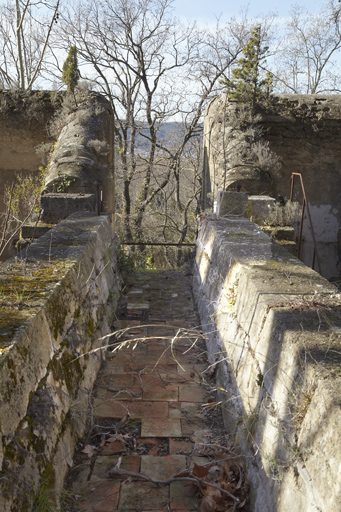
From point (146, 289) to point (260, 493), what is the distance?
12.9 ft

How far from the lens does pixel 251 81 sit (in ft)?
29.8

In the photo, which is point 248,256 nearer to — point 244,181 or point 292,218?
point 292,218

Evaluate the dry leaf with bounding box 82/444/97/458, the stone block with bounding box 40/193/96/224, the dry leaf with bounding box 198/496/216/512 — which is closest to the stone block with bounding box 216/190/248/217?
the stone block with bounding box 40/193/96/224

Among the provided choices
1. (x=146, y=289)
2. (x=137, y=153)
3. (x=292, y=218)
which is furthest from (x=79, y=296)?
(x=137, y=153)

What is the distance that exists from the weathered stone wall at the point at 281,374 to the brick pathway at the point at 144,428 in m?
0.27

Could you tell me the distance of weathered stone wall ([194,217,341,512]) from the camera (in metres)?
1.42

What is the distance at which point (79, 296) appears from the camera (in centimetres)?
302

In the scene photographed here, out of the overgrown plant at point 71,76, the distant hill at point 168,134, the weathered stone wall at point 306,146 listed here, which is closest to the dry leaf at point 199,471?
the weathered stone wall at point 306,146

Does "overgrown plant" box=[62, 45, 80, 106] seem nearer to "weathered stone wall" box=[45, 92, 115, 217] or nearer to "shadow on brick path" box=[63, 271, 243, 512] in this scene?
"weathered stone wall" box=[45, 92, 115, 217]

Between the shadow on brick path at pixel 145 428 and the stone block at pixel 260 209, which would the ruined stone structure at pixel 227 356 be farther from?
the stone block at pixel 260 209

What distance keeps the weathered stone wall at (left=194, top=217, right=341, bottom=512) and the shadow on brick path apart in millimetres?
262

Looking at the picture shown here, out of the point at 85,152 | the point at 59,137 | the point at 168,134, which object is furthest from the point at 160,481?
the point at 168,134

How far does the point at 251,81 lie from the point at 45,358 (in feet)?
27.7

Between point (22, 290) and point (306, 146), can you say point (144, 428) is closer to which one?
point (22, 290)
